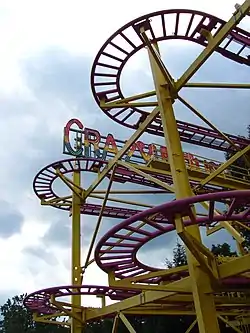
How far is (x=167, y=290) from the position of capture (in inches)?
269

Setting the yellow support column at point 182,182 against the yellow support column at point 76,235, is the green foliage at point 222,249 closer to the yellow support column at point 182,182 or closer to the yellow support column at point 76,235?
the yellow support column at point 76,235

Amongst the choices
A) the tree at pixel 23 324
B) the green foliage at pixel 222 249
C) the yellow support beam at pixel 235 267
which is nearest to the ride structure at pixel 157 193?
the yellow support beam at pixel 235 267

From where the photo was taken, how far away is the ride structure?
5.93m

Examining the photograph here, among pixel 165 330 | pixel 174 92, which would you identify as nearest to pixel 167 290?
pixel 174 92

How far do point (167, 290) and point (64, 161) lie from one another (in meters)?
7.75

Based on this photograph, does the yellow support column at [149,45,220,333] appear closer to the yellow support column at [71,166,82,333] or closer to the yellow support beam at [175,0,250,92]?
the yellow support beam at [175,0,250,92]

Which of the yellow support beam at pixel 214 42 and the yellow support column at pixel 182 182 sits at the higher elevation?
the yellow support beam at pixel 214 42

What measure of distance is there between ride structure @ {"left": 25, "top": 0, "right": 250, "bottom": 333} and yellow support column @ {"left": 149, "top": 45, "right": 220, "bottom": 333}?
0.05 ft

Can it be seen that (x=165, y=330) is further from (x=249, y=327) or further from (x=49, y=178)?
(x=49, y=178)

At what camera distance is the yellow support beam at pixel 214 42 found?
6.75 metres

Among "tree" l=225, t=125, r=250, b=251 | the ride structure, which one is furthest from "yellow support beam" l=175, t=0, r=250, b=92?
"tree" l=225, t=125, r=250, b=251

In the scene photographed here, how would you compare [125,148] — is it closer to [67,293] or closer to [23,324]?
[67,293]

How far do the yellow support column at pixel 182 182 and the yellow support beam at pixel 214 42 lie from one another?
38 cm

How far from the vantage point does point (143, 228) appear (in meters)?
7.23
